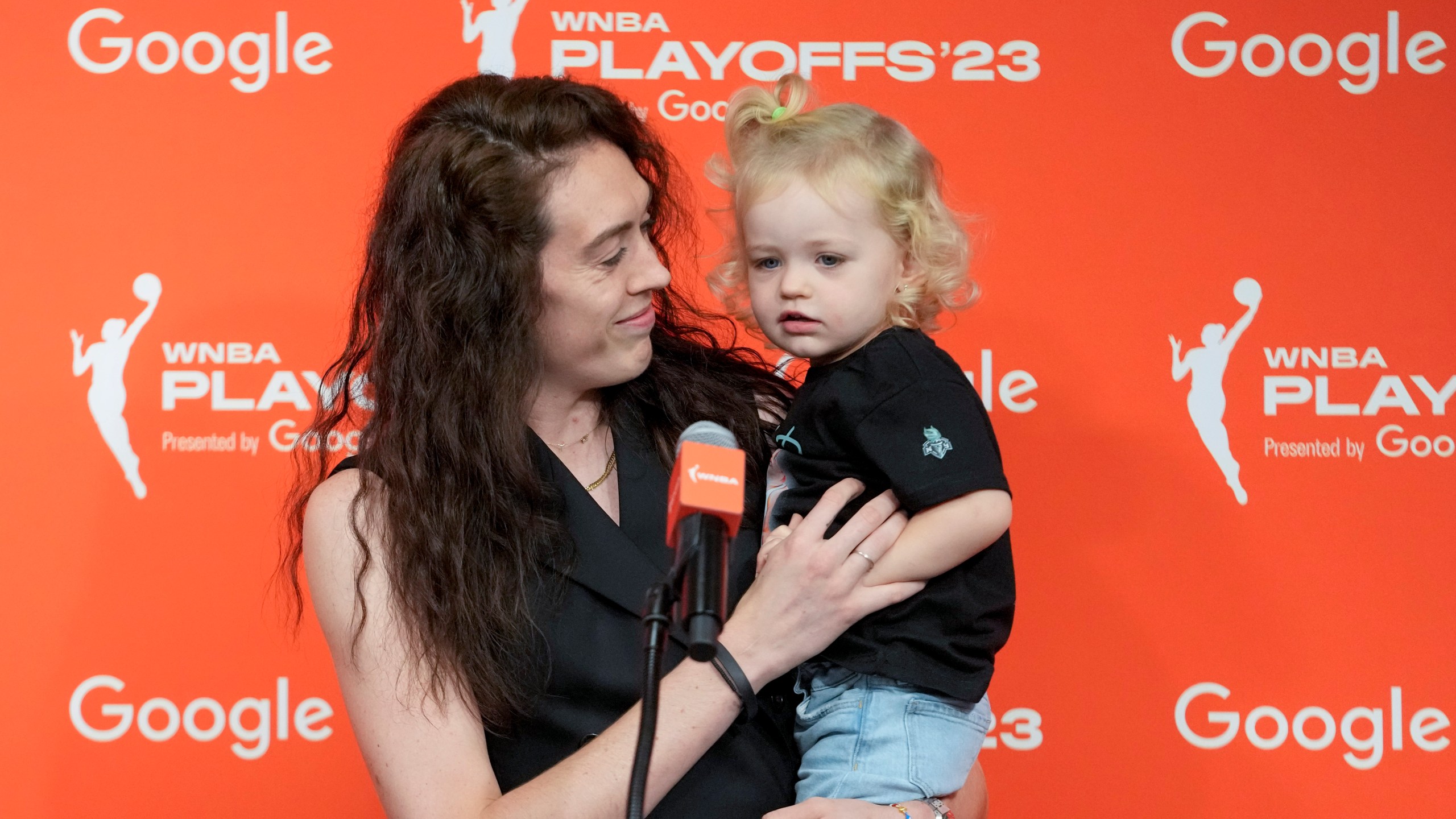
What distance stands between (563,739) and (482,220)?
2.06 feet

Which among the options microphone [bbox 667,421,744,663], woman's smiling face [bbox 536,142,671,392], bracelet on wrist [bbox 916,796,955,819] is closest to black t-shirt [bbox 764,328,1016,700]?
bracelet on wrist [bbox 916,796,955,819]

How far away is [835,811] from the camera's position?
144 centimetres

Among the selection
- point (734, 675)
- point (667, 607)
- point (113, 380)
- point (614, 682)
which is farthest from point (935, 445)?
point (113, 380)

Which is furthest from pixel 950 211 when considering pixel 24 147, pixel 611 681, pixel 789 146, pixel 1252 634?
pixel 24 147

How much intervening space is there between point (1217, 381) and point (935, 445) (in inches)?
48.0

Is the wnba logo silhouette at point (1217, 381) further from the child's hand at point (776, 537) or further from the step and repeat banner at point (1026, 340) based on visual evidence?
the child's hand at point (776, 537)

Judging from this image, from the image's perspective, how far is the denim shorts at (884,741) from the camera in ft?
4.87

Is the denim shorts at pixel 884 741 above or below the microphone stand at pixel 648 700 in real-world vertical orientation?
below

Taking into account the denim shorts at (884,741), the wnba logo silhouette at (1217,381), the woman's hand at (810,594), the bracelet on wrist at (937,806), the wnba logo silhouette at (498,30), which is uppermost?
the wnba logo silhouette at (498,30)

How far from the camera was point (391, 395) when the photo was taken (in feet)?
5.40

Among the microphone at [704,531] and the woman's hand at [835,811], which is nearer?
the microphone at [704,531]

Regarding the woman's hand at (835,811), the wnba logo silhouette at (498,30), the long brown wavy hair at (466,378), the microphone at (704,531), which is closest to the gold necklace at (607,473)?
the long brown wavy hair at (466,378)

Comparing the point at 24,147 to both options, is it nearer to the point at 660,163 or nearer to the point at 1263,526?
the point at 660,163

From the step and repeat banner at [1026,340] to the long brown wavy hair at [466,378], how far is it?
2.66ft
